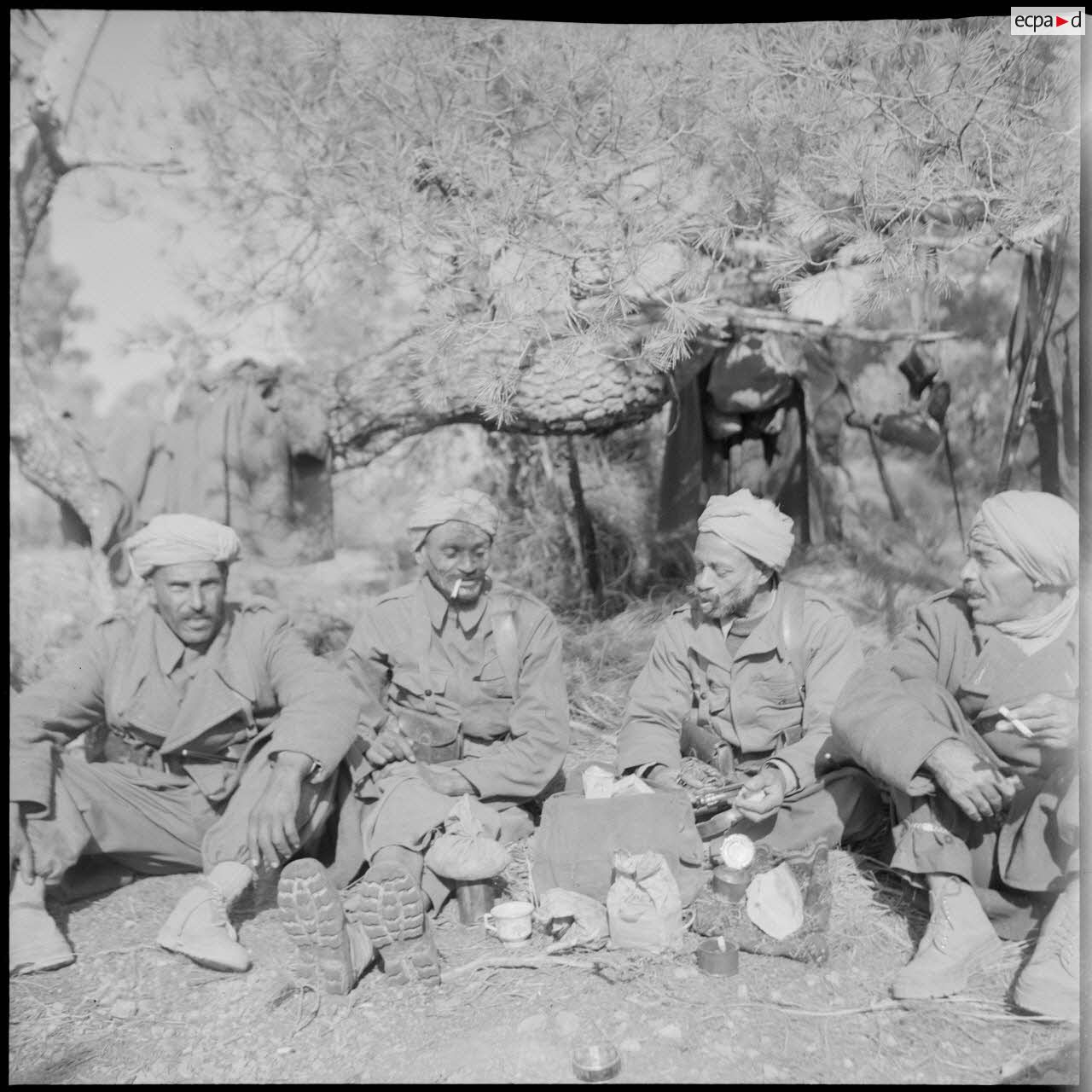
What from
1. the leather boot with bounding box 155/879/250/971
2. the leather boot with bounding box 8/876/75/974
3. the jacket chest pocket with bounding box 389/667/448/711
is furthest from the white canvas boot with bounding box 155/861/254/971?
the jacket chest pocket with bounding box 389/667/448/711

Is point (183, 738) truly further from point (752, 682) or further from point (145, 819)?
point (752, 682)

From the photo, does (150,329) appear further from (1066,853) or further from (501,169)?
(1066,853)

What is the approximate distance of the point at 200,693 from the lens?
3637mm

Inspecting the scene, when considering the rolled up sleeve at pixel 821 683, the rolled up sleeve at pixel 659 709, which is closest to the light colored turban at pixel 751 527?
the rolled up sleeve at pixel 821 683

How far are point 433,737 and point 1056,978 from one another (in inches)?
84.8

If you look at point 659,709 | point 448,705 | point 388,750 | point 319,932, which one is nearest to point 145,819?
point 388,750

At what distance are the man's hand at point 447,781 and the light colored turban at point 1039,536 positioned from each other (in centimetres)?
196

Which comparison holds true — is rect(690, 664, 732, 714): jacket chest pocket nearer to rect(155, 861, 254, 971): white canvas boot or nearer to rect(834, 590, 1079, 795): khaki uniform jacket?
rect(834, 590, 1079, 795): khaki uniform jacket

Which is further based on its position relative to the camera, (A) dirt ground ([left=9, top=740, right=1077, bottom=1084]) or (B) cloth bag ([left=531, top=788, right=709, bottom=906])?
(B) cloth bag ([left=531, top=788, right=709, bottom=906])

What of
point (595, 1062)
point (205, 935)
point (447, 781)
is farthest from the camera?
point (447, 781)

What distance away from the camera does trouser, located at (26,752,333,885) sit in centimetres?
331

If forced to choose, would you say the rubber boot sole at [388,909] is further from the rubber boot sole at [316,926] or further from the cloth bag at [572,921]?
the cloth bag at [572,921]

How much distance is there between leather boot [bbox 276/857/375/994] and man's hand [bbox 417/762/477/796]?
2.32ft

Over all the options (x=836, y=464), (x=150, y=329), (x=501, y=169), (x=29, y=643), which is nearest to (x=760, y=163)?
(x=501, y=169)
